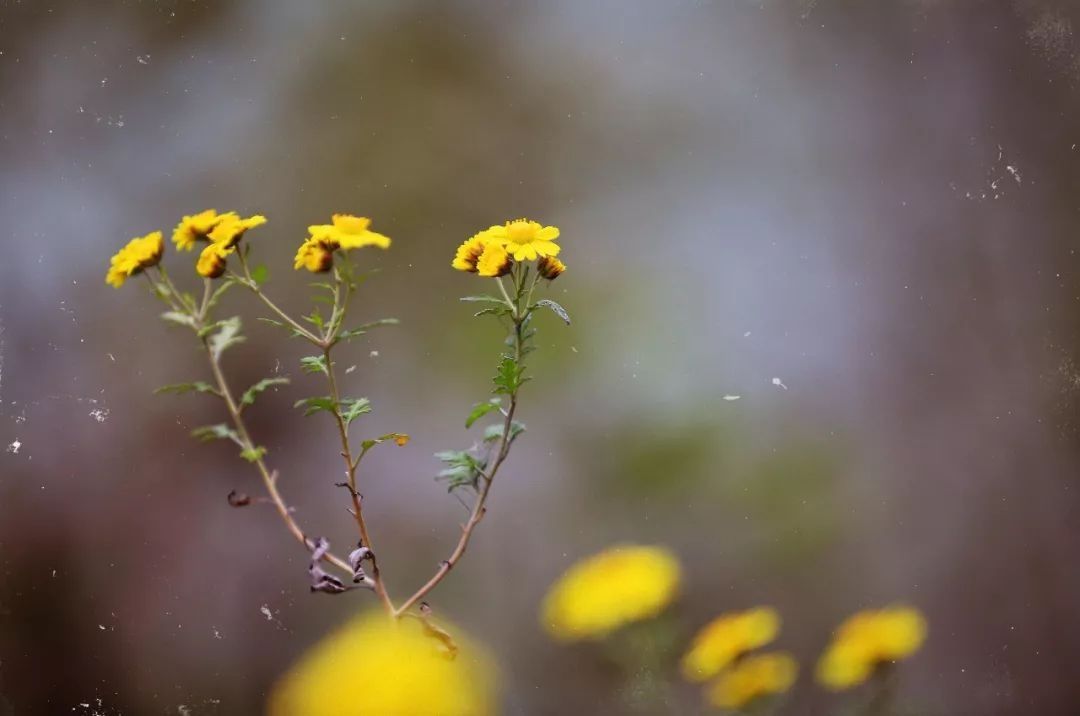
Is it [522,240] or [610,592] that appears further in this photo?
[610,592]

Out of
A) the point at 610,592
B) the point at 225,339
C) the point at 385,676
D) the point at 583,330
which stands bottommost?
the point at 385,676

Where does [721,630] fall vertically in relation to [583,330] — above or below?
below

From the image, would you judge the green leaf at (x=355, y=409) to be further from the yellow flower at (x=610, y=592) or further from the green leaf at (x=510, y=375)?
the yellow flower at (x=610, y=592)

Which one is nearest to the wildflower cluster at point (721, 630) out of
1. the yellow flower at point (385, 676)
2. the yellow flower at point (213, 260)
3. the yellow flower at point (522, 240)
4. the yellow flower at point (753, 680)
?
the yellow flower at point (753, 680)

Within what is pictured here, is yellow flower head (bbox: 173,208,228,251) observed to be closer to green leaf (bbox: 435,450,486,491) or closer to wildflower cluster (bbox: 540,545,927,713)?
green leaf (bbox: 435,450,486,491)

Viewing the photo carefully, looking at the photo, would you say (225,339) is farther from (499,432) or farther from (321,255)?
(499,432)

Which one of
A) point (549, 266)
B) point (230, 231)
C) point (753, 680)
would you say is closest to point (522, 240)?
point (549, 266)
